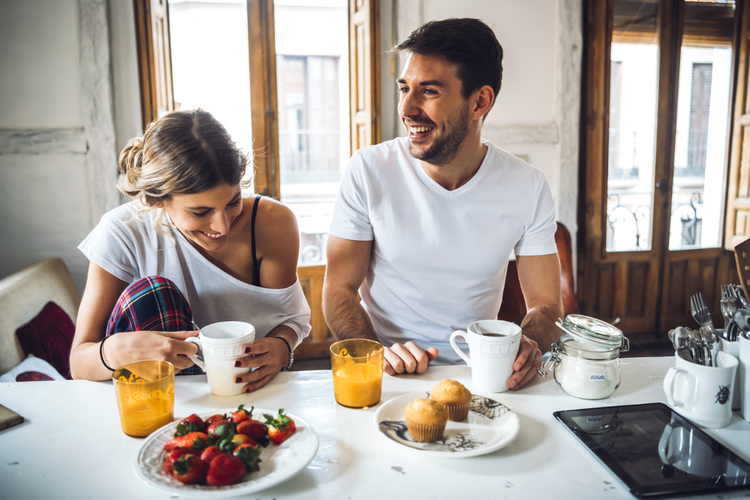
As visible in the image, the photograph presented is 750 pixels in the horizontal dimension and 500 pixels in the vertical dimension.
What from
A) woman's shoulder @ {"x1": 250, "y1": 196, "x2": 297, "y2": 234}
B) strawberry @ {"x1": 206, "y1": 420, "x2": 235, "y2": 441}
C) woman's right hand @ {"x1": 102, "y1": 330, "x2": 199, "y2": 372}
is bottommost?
strawberry @ {"x1": 206, "y1": 420, "x2": 235, "y2": 441}

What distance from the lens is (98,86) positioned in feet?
9.25

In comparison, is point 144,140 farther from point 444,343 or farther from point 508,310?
point 508,310

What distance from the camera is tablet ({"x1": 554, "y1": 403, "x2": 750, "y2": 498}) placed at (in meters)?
0.72

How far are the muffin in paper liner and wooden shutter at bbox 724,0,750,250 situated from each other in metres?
3.44

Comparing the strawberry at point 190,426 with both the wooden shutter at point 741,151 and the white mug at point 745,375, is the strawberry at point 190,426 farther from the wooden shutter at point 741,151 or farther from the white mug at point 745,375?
the wooden shutter at point 741,151

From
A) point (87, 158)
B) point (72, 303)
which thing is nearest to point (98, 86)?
point (87, 158)

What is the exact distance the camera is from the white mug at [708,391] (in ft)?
2.90

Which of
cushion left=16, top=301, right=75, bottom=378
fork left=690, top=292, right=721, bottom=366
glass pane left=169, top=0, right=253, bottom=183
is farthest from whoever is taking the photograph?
glass pane left=169, top=0, right=253, bottom=183

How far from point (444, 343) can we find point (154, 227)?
87 centimetres

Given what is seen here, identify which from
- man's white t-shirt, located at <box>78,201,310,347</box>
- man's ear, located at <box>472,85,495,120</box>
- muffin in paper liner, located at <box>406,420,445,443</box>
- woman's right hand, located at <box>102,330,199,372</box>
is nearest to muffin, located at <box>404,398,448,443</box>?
muffin in paper liner, located at <box>406,420,445,443</box>

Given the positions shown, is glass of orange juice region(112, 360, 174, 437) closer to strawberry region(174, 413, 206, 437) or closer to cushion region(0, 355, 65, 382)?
strawberry region(174, 413, 206, 437)

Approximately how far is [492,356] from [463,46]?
3.04ft

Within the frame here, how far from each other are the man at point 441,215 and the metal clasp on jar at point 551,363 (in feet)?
1.23

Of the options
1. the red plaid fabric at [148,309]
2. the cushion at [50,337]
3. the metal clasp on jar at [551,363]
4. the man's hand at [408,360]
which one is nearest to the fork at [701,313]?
the metal clasp on jar at [551,363]
